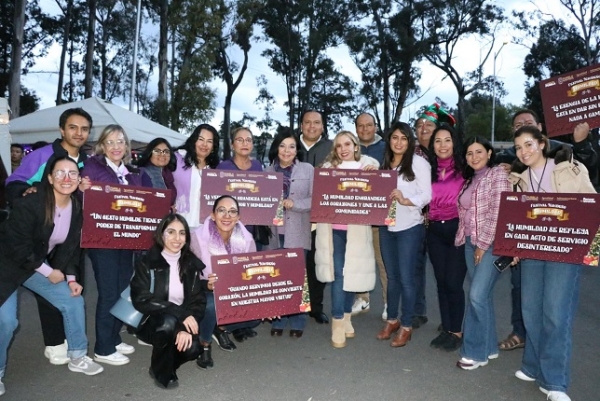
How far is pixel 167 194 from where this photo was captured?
4.79 metres

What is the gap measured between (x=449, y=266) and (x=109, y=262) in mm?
3143

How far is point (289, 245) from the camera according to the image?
18.2 feet

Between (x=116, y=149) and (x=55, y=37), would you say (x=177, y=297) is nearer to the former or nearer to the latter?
(x=116, y=149)

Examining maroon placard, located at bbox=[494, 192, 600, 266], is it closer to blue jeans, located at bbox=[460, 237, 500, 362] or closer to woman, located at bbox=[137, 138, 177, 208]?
blue jeans, located at bbox=[460, 237, 500, 362]

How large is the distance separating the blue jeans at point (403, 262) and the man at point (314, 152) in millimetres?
999

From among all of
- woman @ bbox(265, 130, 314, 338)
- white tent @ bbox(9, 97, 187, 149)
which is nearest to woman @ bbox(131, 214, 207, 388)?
woman @ bbox(265, 130, 314, 338)

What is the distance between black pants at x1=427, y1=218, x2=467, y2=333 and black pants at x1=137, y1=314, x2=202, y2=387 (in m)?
2.44

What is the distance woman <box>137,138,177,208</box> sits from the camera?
17.7ft

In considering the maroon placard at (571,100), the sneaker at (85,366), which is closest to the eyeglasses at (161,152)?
the sneaker at (85,366)

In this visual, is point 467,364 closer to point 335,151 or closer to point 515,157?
point 515,157

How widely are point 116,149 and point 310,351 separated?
262 centimetres

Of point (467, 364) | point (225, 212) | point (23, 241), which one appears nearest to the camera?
point (23, 241)

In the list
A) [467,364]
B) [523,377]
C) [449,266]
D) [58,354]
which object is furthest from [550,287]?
[58,354]

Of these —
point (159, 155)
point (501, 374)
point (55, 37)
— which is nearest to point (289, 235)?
point (159, 155)
